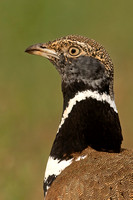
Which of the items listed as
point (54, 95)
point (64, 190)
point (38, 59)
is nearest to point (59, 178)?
point (64, 190)

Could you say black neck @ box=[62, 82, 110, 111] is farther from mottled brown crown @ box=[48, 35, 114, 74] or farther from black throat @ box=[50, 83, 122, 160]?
mottled brown crown @ box=[48, 35, 114, 74]

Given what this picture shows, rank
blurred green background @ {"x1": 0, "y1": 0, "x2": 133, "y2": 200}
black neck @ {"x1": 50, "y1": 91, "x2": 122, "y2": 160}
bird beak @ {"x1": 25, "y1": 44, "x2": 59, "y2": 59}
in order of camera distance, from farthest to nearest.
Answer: blurred green background @ {"x1": 0, "y1": 0, "x2": 133, "y2": 200} → bird beak @ {"x1": 25, "y1": 44, "x2": 59, "y2": 59} → black neck @ {"x1": 50, "y1": 91, "x2": 122, "y2": 160}

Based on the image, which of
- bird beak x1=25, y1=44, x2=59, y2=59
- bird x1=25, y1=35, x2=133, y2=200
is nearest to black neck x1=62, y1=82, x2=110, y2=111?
bird x1=25, y1=35, x2=133, y2=200

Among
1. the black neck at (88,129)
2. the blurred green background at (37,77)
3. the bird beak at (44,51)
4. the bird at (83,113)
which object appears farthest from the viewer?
the blurred green background at (37,77)

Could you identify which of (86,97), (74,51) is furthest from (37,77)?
(86,97)

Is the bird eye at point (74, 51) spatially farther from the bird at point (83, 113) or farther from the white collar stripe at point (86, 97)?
the white collar stripe at point (86, 97)

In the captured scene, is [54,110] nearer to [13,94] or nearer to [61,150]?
[13,94]

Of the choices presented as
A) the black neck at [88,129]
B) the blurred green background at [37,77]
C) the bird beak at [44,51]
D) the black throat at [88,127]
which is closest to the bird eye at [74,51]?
the bird beak at [44,51]
